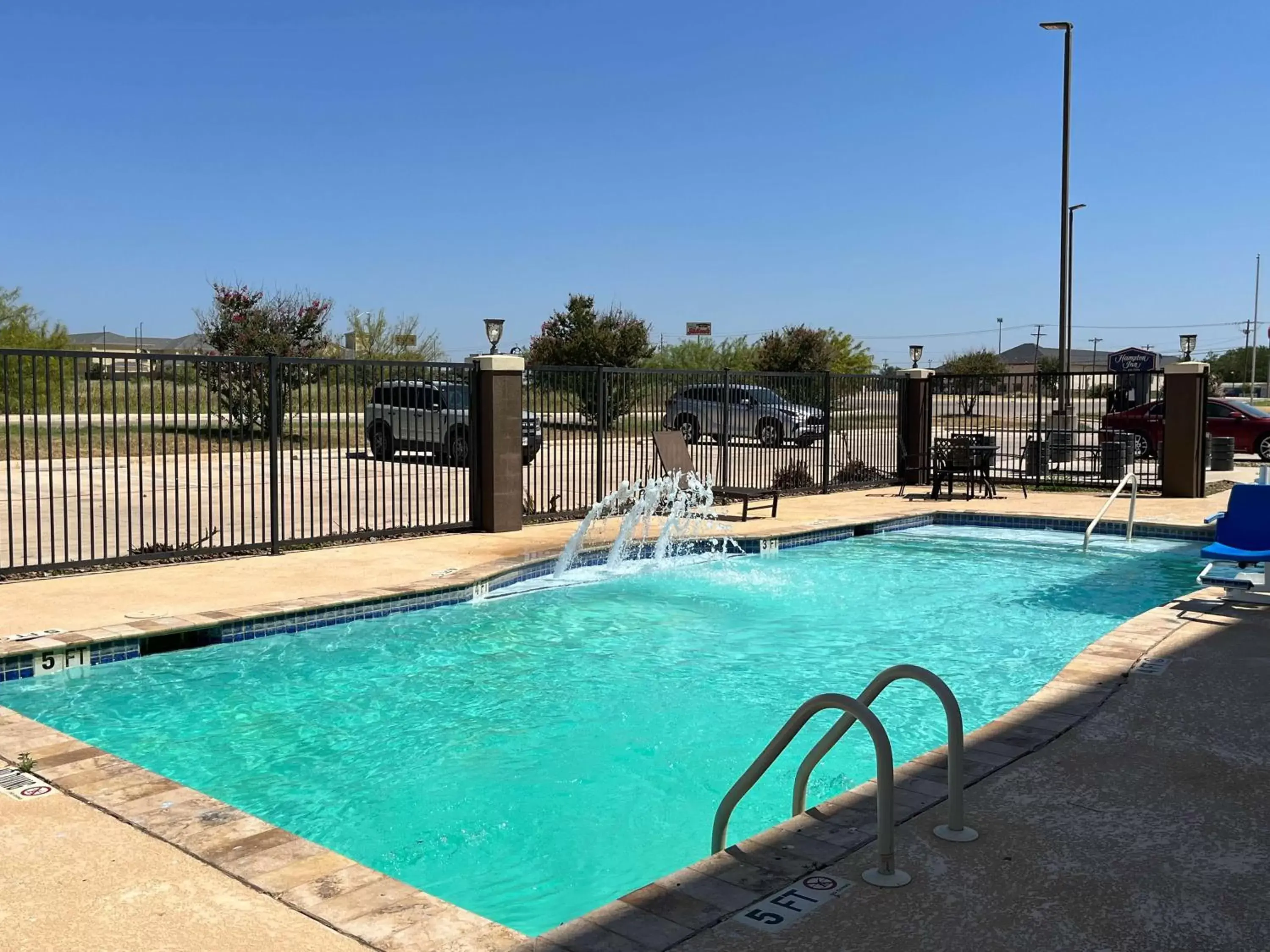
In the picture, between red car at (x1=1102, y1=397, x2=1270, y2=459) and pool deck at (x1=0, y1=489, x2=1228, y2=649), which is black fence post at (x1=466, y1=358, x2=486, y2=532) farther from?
red car at (x1=1102, y1=397, x2=1270, y2=459)

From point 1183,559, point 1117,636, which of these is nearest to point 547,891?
point 1117,636

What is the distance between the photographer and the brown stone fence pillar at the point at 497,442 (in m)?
12.8

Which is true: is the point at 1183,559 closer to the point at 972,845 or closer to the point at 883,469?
the point at 883,469

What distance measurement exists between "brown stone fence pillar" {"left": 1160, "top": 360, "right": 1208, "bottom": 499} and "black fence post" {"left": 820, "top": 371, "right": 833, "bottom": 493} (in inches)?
197

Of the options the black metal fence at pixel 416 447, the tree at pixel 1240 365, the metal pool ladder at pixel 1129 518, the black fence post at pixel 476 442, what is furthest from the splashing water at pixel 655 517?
the tree at pixel 1240 365

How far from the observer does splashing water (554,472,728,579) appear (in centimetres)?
1170

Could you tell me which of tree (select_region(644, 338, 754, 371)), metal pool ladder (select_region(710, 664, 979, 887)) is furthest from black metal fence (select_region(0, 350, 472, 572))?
tree (select_region(644, 338, 754, 371))

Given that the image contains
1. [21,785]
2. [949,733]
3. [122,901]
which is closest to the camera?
[122,901]

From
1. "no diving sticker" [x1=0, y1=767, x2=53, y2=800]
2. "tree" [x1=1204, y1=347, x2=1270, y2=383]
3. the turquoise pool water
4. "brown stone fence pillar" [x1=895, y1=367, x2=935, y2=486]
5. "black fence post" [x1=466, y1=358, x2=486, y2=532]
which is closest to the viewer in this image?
"no diving sticker" [x1=0, y1=767, x2=53, y2=800]

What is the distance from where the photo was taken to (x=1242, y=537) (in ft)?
27.7

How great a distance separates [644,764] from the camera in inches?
228

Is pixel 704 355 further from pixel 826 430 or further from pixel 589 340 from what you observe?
pixel 826 430

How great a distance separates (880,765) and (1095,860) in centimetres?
81

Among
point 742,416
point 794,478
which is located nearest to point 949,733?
point 742,416
